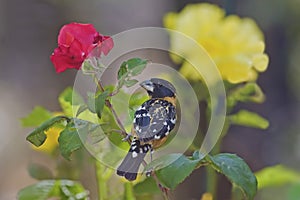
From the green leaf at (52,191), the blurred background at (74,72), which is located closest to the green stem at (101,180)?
the green leaf at (52,191)

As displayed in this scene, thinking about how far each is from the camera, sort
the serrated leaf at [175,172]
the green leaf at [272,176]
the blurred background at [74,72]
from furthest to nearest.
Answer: the blurred background at [74,72] → the green leaf at [272,176] → the serrated leaf at [175,172]

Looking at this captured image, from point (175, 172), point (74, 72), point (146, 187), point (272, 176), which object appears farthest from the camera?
point (74, 72)

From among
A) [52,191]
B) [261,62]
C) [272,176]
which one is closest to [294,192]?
[272,176]

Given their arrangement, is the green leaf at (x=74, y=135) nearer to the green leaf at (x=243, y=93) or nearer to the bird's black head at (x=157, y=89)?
the bird's black head at (x=157, y=89)

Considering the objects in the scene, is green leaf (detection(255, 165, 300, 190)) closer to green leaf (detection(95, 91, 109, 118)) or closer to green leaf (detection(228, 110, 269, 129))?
green leaf (detection(228, 110, 269, 129))

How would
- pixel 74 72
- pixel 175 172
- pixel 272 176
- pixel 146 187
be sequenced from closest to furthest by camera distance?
pixel 175 172
pixel 146 187
pixel 272 176
pixel 74 72

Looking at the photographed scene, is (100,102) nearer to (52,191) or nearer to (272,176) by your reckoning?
(52,191)

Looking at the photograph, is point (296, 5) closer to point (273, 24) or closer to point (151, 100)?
point (273, 24)
